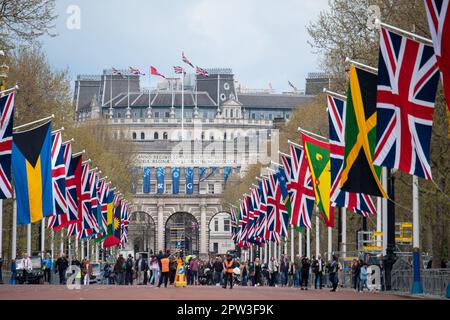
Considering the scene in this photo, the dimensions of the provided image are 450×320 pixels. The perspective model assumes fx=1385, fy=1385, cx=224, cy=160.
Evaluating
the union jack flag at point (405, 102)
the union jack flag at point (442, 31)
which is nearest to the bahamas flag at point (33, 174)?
the union jack flag at point (405, 102)

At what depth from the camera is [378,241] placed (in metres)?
56.8

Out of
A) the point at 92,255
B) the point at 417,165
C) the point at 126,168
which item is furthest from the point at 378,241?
the point at 126,168

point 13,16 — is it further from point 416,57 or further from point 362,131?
point 416,57

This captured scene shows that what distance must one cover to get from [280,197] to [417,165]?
34.9m

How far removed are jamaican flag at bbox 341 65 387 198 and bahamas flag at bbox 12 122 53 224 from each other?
482 inches

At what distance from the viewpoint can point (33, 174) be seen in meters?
49.9

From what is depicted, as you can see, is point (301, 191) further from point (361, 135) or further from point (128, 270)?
point (361, 135)

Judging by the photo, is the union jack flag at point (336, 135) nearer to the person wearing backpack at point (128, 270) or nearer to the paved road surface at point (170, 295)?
the paved road surface at point (170, 295)

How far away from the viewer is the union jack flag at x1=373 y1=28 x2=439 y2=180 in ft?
115

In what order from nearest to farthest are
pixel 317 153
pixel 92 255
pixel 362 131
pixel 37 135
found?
pixel 362 131 < pixel 37 135 < pixel 317 153 < pixel 92 255

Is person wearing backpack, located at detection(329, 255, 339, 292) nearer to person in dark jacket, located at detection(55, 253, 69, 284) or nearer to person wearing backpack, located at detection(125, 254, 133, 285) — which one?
person in dark jacket, located at detection(55, 253, 69, 284)

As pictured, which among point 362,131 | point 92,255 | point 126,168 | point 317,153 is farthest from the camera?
Result: point 126,168

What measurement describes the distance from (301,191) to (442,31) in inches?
1186
